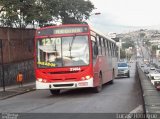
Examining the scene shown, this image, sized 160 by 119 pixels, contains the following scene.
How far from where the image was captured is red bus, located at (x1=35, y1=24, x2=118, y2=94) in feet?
68.2

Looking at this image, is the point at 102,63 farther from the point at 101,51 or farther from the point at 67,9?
the point at 67,9

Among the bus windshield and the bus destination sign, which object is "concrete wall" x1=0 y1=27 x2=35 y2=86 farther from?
the bus windshield

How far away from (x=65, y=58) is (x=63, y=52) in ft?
0.94

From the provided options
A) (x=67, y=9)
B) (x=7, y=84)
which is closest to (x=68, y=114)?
(x=7, y=84)

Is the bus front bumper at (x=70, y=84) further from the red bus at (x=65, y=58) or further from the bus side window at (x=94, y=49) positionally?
the bus side window at (x=94, y=49)

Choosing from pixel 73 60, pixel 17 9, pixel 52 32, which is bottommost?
pixel 73 60

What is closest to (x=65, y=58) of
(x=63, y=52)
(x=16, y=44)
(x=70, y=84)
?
(x=63, y=52)

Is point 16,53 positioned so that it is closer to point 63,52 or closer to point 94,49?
point 94,49

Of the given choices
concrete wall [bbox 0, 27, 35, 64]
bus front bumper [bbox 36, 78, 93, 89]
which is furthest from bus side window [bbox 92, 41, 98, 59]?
concrete wall [bbox 0, 27, 35, 64]

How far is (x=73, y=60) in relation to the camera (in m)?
20.8

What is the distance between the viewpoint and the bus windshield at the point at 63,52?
20797mm

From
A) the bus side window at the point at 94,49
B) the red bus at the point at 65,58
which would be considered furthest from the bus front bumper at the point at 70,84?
the bus side window at the point at 94,49

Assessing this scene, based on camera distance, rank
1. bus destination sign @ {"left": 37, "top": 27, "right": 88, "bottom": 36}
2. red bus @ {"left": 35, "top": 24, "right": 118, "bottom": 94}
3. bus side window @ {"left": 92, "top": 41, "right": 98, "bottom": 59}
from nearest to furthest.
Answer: red bus @ {"left": 35, "top": 24, "right": 118, "bottom": 94}, bus destination sign @ {"left": 37, "top": 27, "right": 88, "bottom": 36}, bus side window @ {"left": 92, "top": 41, "right": 98, "bottom": 59}

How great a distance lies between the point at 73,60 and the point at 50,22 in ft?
76.6
